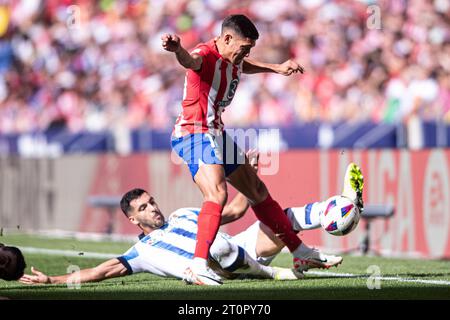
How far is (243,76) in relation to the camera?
19.2m

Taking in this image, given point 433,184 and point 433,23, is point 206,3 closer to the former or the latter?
point 433,23

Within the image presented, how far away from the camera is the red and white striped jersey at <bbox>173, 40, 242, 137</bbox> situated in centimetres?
870

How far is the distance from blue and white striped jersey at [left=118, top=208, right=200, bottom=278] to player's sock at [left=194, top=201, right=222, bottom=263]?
0.37 m

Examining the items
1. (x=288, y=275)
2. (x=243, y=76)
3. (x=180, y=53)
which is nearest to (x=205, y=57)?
(x=180, y=53)

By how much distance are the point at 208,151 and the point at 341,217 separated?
1138 mm

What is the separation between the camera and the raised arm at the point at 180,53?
7855mm

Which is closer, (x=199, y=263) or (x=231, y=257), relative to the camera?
(x=199, y=263)

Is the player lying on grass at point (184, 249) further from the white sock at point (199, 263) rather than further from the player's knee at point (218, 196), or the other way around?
the player's knee at point (218, 196)

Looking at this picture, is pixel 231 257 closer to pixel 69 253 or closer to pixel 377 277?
pixel 377 277

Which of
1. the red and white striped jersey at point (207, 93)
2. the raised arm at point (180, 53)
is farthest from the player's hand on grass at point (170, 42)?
the red and white striped jersey at point (207, 93)

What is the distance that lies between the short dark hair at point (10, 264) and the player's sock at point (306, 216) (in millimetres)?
2199

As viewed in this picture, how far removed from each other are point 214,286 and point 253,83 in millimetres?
10914

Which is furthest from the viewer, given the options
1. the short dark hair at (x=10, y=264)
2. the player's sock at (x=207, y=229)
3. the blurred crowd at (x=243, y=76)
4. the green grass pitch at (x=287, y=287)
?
the blurred crowd at (x=243, y=76)
